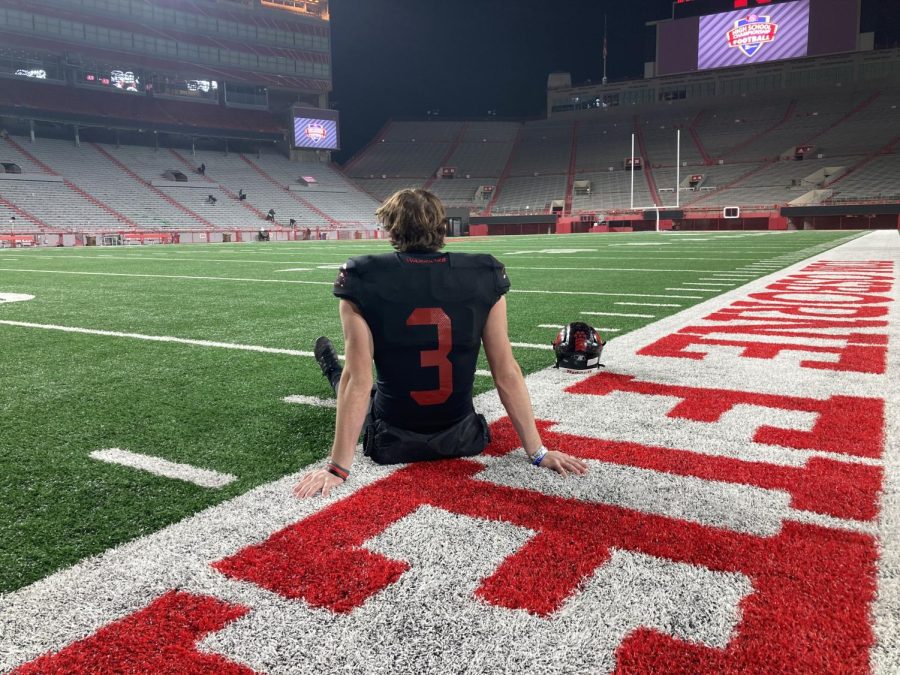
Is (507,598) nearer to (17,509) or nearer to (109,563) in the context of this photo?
(109,563)

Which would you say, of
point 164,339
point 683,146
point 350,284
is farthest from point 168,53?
point 350,284

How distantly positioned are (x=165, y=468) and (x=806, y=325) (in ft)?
17.3

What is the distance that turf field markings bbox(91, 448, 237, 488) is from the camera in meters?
2.45

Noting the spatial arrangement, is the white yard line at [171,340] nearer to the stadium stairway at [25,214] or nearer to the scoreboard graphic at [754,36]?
the stadium stairway at [25,214]

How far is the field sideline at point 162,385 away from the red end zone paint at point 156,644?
37 centimetres

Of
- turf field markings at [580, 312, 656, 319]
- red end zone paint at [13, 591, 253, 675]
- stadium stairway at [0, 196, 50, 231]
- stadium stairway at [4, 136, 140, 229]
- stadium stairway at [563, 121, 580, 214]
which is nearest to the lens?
red end zone paint at [13, 591, 253, 675]

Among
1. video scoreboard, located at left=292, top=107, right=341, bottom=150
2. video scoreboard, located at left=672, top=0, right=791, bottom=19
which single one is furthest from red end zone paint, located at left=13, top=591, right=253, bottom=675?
video scoreboard, located at left=672, top=0, right=791, bottom=19

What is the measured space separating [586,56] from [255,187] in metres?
36.3

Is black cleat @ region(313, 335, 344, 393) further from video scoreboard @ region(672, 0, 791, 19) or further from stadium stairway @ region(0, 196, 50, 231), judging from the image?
video scoreboard @ region(672, 0, 791, 19)

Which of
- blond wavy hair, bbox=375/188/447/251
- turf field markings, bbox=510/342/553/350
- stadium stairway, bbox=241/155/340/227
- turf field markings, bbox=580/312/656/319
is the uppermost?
stadium stairway, bbox=241/155/340/227

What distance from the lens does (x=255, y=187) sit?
4794cm

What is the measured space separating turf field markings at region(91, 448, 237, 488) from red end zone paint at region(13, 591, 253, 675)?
771mm

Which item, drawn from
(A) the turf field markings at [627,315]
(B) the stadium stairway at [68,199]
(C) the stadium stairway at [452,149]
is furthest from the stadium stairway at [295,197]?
(A) the turf field markings at [627,315]

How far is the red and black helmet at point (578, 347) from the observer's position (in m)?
4.11
